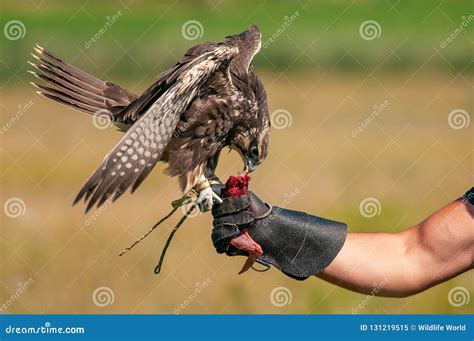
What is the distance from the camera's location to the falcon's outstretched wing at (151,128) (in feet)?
17.5

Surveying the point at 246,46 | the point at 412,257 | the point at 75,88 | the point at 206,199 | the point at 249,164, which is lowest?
the point at 75,88

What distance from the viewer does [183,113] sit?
20.3ft

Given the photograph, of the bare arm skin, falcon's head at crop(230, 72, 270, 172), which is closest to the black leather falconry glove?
the bare arm skin

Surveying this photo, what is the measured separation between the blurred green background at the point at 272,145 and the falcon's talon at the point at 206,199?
2.49 meters

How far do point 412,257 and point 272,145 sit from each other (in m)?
7.86

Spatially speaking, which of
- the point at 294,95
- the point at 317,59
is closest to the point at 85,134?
the point at 294,95

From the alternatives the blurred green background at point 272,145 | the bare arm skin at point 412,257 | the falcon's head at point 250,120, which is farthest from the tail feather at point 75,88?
the blurred green background at point 272,145

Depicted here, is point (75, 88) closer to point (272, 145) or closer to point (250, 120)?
point (250, 120)

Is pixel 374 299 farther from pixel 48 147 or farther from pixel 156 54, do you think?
pixel 156 54

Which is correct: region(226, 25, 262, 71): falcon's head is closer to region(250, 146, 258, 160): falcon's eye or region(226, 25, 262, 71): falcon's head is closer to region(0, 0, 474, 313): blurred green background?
region(250, 146, 258, 160): falcon's eye

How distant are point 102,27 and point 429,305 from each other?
11309mm

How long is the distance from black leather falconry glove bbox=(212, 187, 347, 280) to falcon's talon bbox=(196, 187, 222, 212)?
0.80 feet

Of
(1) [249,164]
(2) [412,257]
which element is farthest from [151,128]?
(2) [412,257]

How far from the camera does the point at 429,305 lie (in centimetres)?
845
